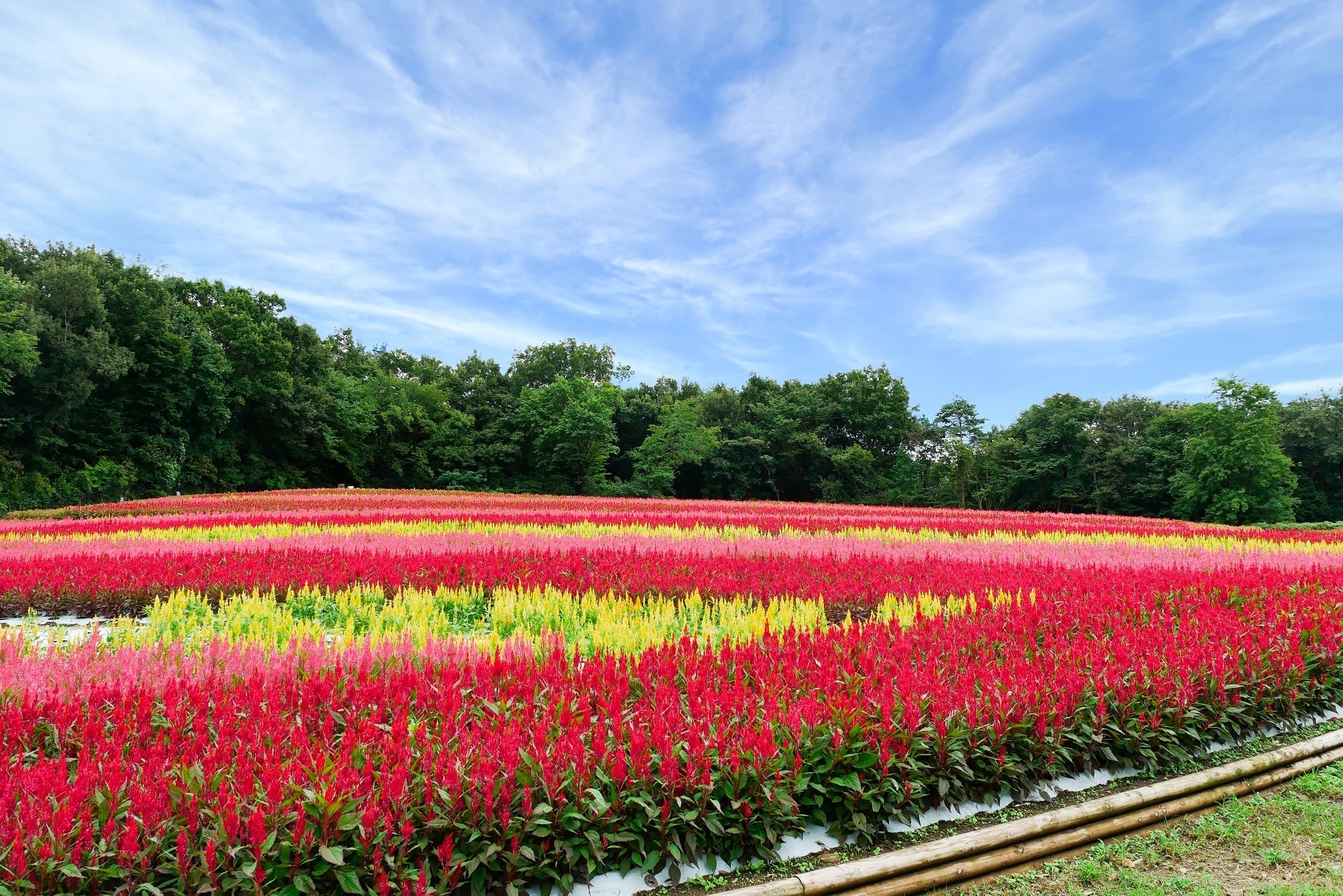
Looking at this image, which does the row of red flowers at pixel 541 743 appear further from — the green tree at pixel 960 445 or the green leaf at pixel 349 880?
the green tree at pixel 960 445

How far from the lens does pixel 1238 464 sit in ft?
102

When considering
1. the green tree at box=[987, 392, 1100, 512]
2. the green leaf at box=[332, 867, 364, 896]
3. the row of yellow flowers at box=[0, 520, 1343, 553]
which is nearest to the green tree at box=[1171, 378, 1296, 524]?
the green tree at box=[987, 392, 1100, 512]

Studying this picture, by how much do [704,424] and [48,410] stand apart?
105ft

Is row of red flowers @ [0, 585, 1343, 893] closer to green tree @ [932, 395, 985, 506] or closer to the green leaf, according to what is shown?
the green leaf

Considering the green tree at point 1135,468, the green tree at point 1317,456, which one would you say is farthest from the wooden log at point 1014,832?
the green tree at point 1317,456

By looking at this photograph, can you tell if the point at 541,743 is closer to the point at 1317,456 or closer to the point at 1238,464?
the point at 1238,464

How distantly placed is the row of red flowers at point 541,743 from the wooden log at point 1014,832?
0.19 m

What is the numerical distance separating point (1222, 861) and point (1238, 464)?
3528 cm

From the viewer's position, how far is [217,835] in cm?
237

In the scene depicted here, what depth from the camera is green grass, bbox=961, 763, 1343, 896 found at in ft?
10.3

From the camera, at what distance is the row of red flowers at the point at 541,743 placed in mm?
2453

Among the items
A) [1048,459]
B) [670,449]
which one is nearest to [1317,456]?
[1048,459]

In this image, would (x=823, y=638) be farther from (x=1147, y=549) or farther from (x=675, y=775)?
(x=1147, y=549)

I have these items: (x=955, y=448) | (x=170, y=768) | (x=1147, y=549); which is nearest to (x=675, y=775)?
(x=170, y=768)
